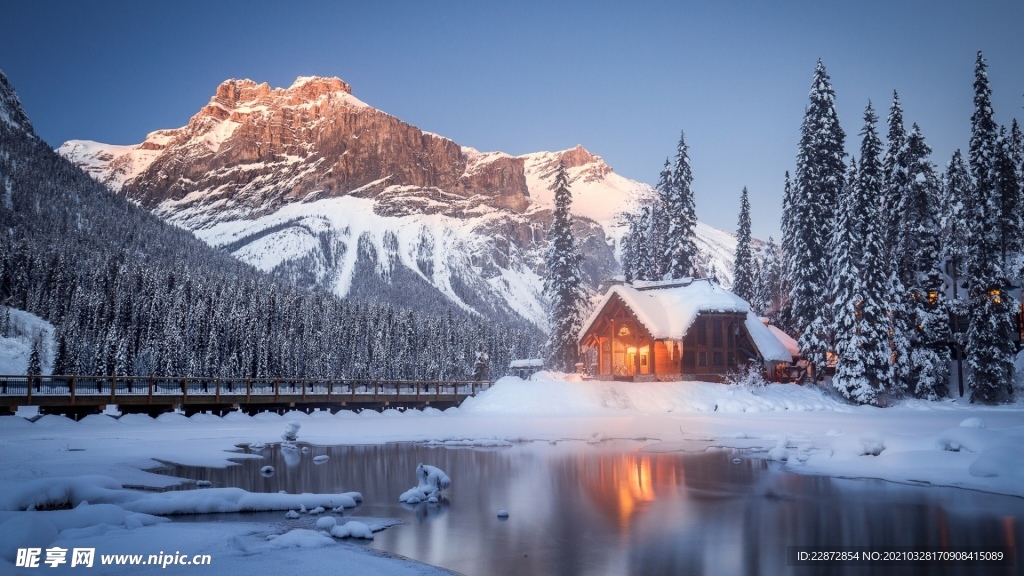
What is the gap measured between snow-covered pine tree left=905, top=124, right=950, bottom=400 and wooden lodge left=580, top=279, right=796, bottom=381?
27.2 ft

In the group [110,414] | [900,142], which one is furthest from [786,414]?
[110,414]

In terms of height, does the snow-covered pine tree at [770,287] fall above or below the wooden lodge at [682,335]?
above

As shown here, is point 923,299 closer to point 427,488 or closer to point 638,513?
point 638,513

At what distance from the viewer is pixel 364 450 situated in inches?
1033

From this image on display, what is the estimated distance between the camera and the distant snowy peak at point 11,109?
167500mm

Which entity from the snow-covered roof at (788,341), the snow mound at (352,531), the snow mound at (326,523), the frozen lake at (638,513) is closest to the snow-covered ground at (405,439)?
the snow mound at (352,531)

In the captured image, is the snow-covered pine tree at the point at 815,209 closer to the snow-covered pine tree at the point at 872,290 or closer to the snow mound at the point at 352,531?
the snow-covered pine tree at the point at 872,290

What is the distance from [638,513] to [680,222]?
161ft

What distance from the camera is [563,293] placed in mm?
57875

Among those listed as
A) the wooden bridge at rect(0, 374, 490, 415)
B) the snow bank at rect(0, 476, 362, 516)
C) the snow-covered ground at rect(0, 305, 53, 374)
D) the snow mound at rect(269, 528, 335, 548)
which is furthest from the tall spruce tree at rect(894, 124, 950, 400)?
the snow-covered ground at rect(0, 305, 53, 374)

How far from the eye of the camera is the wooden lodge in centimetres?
4894

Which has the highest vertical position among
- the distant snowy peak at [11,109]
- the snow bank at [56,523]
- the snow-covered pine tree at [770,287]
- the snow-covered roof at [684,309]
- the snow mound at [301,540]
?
the distant snowy peak at [11,109]

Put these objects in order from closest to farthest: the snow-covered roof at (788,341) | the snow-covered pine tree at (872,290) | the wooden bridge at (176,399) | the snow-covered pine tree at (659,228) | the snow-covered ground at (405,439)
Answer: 1. the snow-covered ground at (405,439)
2. the wooden bridge at (176,399)
3. the snow-covered pine tree at (872,290)
4. the snow-covered roof at (788,341)
5. the snow-covered pine tree at (659,228)

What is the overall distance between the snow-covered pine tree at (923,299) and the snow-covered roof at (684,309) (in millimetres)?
8305
